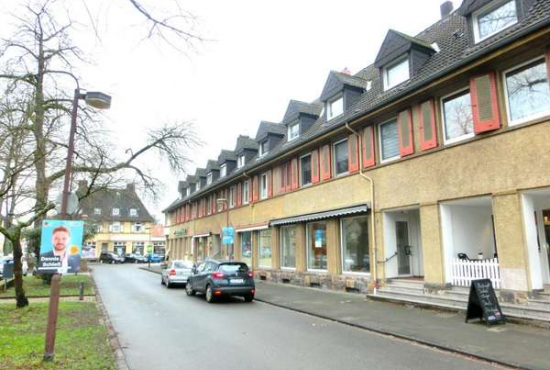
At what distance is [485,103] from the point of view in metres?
10.9

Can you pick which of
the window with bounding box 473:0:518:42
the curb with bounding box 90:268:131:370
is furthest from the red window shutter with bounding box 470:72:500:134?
the curb with bounding box 90:268:131:370

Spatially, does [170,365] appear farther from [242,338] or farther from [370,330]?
[370,330]

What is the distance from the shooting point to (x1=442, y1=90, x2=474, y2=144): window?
11.7m

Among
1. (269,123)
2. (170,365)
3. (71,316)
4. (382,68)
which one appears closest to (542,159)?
(382,68)

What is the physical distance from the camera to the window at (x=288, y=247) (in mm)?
20328

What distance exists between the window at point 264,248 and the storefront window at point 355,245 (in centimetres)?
686

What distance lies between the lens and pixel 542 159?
9.56 meters

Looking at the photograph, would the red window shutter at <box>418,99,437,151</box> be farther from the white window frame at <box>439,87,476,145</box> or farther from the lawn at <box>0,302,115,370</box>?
the lawn at <box>0,302,115,370</box>

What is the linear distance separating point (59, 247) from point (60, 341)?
1.99 m

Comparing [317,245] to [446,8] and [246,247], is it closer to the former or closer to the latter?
[246,247]

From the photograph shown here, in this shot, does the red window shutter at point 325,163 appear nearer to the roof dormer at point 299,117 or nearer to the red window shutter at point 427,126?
the roof dormer at point 299,117

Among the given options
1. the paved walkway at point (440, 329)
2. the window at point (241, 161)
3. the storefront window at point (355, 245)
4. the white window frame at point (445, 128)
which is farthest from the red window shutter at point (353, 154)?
the window at point (241, 161)

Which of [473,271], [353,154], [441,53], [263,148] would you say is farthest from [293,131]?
[473,271]

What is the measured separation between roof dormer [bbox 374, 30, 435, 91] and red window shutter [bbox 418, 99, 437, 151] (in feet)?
6.81
